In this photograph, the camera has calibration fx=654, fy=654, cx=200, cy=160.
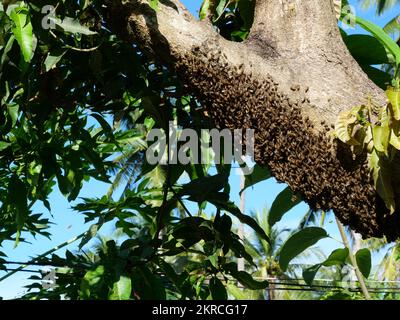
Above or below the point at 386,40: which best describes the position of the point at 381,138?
below

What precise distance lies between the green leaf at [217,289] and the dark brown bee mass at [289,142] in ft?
2.38

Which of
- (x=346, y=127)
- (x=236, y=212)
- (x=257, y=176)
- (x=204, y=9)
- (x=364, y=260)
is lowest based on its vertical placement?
(x=364, y=260)

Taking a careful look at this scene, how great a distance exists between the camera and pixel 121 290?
68.3 inches

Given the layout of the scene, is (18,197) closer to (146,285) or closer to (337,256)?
(146,285)

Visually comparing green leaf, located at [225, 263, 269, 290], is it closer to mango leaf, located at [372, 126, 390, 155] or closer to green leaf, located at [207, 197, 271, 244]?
green leaf, located at [207, 197, 271, 244]

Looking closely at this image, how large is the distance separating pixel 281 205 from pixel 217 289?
48 centimetres

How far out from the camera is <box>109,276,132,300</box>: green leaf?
67.6 inches

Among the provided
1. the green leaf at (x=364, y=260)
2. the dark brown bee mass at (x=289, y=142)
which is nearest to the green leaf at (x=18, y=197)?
the dark brown bee mass at (x=289, y=142)

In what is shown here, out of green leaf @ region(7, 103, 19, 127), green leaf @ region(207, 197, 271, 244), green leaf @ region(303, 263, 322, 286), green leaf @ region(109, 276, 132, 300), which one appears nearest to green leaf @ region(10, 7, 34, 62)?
green leaf @ region(7, 103, 19, 127)

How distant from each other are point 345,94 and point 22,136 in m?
1.47

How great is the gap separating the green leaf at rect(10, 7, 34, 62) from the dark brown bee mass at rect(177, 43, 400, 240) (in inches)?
13.5

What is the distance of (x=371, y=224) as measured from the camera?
1303 millimetres

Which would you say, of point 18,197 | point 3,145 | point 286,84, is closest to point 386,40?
point 286,84

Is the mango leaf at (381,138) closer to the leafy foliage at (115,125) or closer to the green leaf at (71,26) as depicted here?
the leafy foliage at (115,125)
